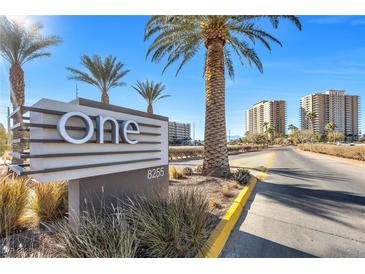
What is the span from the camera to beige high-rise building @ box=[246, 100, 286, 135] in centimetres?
11244

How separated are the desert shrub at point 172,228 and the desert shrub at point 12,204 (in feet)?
6.32

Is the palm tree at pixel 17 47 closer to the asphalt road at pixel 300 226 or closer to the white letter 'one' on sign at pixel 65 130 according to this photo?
the white letter 'one' on sign at pixel 65 130

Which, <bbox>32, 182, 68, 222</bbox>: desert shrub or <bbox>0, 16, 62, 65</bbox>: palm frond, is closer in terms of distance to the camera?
<bbox>32, 182, 68, 222</bbox>: desert shrub

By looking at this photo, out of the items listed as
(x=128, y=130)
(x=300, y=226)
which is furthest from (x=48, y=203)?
(x=300, y=226)

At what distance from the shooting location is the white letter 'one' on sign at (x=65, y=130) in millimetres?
2887

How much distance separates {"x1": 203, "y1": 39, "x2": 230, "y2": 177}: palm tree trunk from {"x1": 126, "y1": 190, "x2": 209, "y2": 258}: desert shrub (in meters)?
5.65

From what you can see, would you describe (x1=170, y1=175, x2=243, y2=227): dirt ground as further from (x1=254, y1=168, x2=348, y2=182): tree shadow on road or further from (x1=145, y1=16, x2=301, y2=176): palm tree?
(x1=254, y1=168, x2=348, y2=182): tree shadow on road

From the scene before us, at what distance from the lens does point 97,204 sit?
350 cm

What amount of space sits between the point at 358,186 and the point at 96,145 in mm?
9156

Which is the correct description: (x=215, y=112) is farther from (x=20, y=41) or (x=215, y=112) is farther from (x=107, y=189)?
(x=20, y=41)

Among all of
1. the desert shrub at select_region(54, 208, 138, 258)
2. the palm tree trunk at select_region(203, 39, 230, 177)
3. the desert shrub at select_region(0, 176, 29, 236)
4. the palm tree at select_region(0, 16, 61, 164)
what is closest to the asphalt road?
the desert shrub at select_region(54, 208, 138, 258)

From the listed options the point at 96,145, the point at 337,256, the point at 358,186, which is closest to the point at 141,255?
the point at 96,145

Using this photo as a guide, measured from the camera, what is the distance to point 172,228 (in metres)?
3.03
